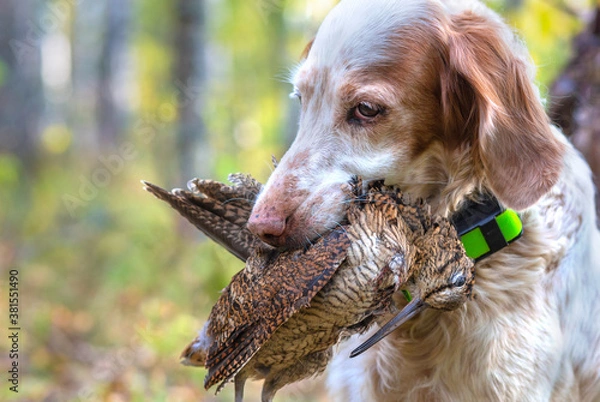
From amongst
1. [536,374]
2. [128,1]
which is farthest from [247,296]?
[128,1]

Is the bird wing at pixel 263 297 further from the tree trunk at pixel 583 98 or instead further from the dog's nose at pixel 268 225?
the tree trunk at pixel 583 98

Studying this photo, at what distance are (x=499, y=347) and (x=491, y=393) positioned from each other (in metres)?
0.18

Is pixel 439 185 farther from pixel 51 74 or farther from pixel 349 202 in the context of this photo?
pixel 51 74

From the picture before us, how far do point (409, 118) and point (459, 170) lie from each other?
27 centimetres

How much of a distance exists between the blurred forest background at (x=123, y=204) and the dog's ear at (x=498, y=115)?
2.04ft

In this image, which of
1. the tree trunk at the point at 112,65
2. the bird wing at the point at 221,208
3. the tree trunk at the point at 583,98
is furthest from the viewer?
the tree trunk at the point at 112,65

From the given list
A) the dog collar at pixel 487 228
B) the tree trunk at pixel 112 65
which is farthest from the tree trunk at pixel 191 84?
the tree trunk at pixel 112 65

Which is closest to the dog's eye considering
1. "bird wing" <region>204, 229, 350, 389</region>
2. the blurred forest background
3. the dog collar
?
"bird wing" <region>204, 229, 350, 389</region>

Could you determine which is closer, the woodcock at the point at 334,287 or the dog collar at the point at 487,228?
the woodcock at the point at 334,287

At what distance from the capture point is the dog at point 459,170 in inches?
99.0

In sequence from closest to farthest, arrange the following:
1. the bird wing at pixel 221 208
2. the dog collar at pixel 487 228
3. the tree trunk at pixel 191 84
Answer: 1. the dog collar at pixel 487 228
2. the bird wing at pixel 221 208
3. the tree trunk at pixel 191 84

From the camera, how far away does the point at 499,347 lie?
8.67 feet

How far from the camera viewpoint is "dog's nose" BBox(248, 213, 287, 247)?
241cm

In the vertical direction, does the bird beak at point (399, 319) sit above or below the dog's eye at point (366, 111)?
below
